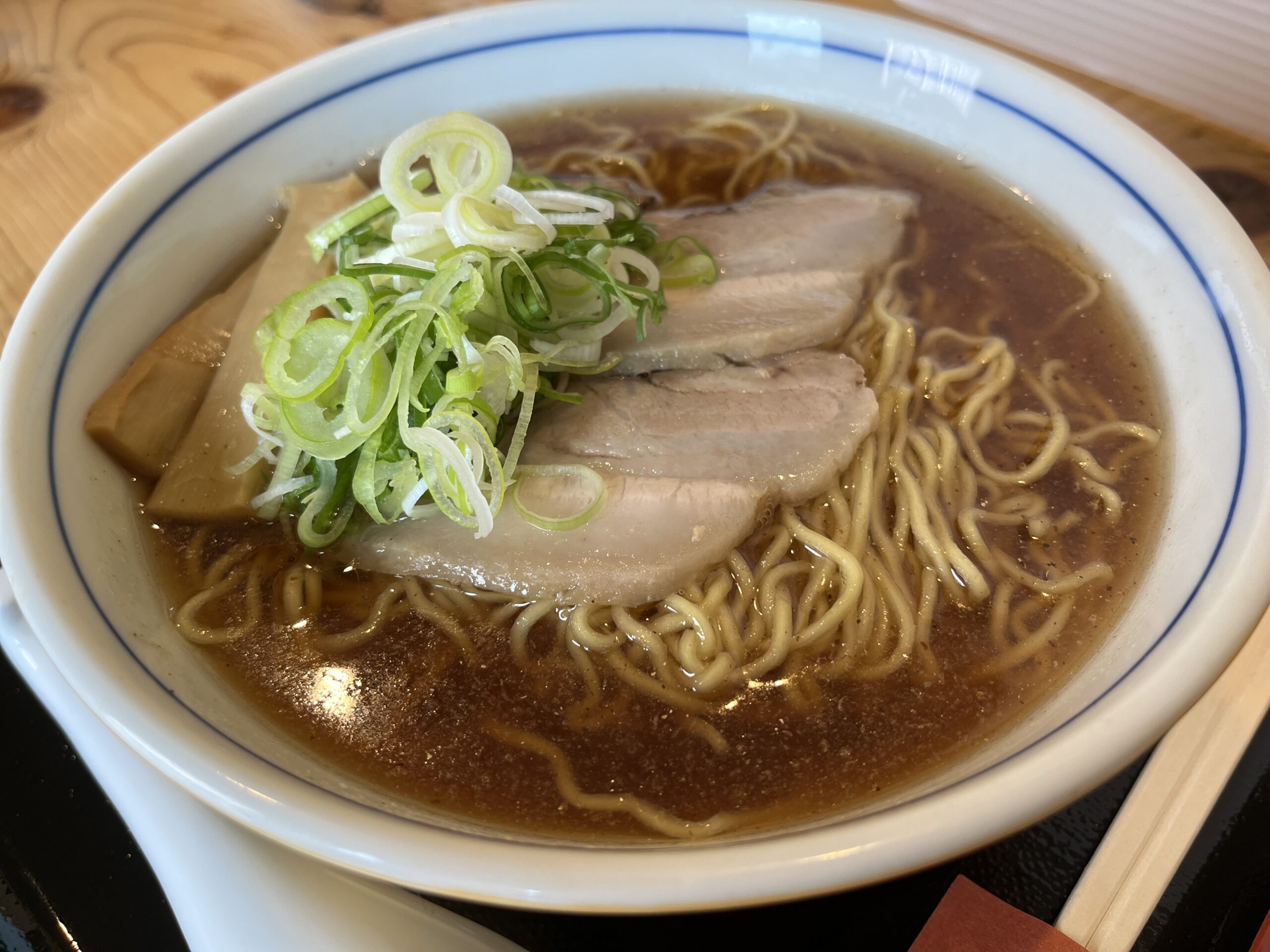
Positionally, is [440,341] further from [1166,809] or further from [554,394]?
[1166,809]

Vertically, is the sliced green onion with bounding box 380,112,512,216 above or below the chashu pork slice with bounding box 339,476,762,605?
above

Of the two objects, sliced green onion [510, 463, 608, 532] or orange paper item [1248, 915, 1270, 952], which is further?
sliced green onion [510, 463, 608, 532]

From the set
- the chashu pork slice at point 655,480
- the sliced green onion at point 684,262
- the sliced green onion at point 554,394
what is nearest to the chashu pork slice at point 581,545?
the chashu pork slice at point 655,480

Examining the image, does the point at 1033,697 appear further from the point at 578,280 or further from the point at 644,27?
the point at 644,27

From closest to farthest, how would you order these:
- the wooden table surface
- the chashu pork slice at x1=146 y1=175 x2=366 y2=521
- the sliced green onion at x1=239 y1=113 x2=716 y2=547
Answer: the sliced green onion at x1=239 y1=113 x2=716 y2=547 < the chashu pork slice at x1=146 y1=175 x2=366 y2=521 < the wooden table surface

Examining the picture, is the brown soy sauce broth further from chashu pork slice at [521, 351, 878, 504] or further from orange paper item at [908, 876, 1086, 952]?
chashu pork slice at [521, 351, 878, 504]

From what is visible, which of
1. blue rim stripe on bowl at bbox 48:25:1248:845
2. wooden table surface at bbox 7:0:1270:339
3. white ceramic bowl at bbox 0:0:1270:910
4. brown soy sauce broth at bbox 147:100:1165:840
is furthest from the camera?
wooden table surface at bbox 7:0:1270:339

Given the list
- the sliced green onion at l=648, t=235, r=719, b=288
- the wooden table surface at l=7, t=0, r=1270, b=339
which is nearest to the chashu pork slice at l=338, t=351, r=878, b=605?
the sliced green onion at l=648, t=235, r=719, b=288
